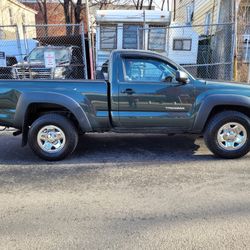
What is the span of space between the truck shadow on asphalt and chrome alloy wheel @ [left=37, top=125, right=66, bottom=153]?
237 mm

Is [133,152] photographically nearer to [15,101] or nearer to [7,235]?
[15,101]

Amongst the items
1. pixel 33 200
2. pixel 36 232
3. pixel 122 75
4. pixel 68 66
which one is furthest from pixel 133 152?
pixel 68 66

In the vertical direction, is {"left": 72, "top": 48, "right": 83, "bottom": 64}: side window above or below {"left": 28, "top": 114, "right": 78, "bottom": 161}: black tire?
above

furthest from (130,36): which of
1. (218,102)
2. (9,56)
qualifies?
(218,102)

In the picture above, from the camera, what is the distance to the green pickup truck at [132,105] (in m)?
5.53

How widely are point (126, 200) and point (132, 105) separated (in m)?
1.94

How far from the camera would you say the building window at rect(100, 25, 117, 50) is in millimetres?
13970

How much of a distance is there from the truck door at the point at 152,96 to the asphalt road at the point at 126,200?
0.63 metres

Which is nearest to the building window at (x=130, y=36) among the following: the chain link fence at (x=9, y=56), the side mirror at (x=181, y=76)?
the chain link fence at (x=9, y=56)

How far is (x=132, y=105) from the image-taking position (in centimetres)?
562

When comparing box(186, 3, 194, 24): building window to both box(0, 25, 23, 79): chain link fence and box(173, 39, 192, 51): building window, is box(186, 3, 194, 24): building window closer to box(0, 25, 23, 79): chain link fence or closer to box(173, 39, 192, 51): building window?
box(173, 39, 192, 51): building window

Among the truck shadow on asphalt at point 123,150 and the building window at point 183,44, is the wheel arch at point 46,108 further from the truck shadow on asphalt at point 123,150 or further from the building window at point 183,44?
the building window at point 183,44

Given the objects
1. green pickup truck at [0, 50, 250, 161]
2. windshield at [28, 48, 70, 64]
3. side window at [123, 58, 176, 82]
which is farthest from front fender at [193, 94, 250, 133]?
windshield at [28, 48, 70, 64]

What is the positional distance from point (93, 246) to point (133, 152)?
119 inches
